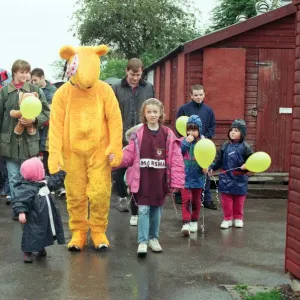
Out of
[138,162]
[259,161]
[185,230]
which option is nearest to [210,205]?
[185,230]

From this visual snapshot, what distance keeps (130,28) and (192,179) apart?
1348 inches

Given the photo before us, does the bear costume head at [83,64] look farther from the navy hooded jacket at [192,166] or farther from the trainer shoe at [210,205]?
the trainer shoe at [210,205]

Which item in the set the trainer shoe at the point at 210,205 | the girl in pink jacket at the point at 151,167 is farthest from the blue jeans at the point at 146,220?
the trainer shoe at the point at 210,205

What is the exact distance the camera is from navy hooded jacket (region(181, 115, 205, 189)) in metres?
7.82

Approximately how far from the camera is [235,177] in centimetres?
820

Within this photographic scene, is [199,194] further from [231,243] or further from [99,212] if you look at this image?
[99,212]

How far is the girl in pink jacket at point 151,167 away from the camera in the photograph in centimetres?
648

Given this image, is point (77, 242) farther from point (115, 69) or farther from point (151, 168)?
point (115, 69)

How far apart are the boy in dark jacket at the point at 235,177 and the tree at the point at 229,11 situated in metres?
26.2

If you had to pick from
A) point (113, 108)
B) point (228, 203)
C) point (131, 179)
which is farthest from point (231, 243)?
point (113, 108)

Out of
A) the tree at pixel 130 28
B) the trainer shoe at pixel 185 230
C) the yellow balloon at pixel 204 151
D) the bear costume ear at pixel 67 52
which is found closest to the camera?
the bear costume ear at pixel 67 52

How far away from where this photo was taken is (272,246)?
7.16 metres

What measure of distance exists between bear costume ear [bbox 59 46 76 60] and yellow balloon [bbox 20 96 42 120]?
1.22 meters

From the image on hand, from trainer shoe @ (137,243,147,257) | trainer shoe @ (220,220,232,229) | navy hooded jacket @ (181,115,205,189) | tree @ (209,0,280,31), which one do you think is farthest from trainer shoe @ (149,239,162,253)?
tree @ (209,0,280,31)
